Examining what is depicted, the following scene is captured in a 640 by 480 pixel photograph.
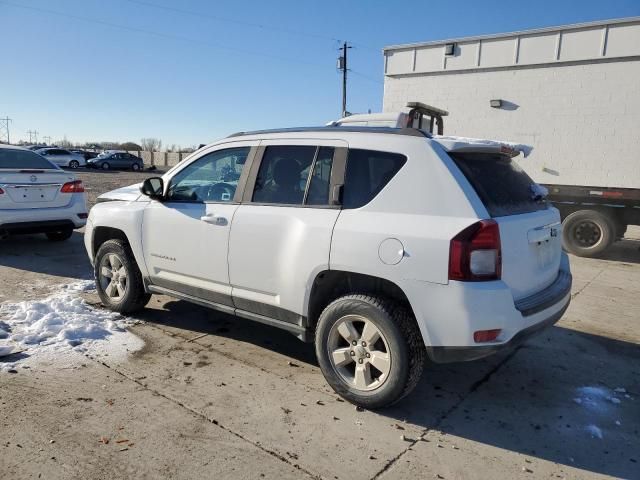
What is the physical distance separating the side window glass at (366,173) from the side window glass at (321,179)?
166mm

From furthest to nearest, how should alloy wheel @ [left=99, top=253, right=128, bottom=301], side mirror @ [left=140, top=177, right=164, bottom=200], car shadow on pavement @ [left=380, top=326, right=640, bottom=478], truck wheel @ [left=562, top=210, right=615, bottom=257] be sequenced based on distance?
truck wheel @ [left=562, top=210, right=615, bottom=257], alloy wheel @ [left=99, top=253, right=128, bottom=301], side mirror @ [left=140, top=177, right=164, bottom=200], car shadow on pavement @ [left=380, top=326, right=640, bottom=478]

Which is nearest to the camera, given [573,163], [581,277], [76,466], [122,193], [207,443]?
[76,466]

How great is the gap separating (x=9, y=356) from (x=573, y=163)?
28.4 feet

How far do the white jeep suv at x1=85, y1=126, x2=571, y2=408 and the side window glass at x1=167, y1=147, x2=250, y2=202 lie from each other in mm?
14

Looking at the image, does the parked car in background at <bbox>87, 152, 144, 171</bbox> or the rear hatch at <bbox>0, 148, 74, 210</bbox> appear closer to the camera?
the rear hatch at <bbox>0, 148, 74, 210</bbox>

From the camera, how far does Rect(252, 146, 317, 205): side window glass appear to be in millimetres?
3754

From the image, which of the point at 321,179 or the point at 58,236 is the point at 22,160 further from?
the point at 321,179

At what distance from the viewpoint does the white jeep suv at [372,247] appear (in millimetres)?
2951

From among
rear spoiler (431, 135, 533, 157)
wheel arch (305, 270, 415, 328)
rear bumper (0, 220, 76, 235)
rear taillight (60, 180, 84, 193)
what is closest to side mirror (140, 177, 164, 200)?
wheel arch (305, 270, 415, 328)

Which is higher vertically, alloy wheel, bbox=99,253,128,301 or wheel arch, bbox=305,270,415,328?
wheel arch, bbox=305,270,415,328

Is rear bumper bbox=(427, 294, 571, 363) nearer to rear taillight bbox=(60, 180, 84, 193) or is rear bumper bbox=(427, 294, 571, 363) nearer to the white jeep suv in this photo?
the white jeep suv

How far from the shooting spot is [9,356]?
3.98 metres

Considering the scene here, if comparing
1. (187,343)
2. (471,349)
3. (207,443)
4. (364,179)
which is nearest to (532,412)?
(471,349)

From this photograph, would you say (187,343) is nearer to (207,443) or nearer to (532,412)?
(207,443)
